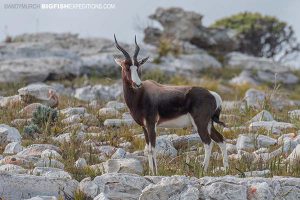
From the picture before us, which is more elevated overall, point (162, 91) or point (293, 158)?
point (162, 91)

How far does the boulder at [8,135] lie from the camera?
11.8m

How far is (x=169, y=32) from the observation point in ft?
114

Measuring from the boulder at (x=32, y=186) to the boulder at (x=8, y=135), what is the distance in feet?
12.5

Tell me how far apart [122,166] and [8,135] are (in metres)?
3.45

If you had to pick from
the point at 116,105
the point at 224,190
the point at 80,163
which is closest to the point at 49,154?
the point at 80,163

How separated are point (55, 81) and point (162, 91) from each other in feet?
52.8

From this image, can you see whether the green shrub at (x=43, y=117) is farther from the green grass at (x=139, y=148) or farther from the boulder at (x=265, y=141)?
the boulder at (x=265, y=141)

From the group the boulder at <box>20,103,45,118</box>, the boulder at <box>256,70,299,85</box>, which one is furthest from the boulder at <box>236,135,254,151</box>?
the boulder at <box>256,70,299,85</box>

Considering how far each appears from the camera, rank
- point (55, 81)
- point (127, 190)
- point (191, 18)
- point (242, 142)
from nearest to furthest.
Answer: point (127, 190) → point (242, 142) → point (55, 81) → point (191, 18)

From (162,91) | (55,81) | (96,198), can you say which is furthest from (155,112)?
(55,81)

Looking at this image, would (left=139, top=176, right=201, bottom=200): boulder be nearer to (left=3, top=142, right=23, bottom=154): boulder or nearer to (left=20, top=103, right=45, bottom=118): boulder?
(left=3, top=142, right=23, bottom=154): boulder

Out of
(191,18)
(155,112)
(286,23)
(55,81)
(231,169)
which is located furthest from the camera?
(286,23)

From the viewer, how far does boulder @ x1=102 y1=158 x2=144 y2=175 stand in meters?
9.17

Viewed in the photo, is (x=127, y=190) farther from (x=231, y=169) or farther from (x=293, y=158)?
(x=293, y=158)
